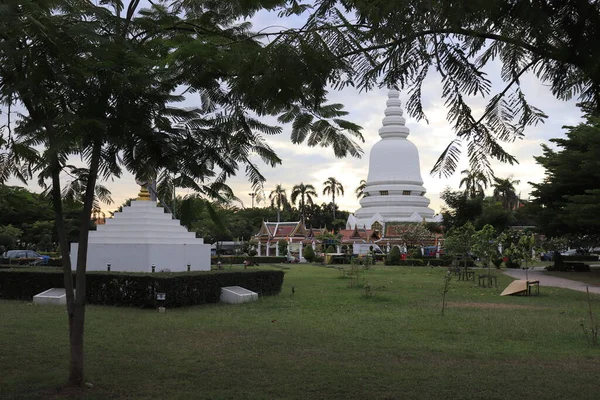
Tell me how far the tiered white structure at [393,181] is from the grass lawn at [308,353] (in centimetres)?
4435

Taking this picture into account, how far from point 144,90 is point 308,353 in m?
4.92

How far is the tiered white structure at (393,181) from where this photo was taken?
58688mm

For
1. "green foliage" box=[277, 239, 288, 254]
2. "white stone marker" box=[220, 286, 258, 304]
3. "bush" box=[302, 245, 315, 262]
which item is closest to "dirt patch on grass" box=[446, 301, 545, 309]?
"white stone marker" box=[220, 286, 258, 304]

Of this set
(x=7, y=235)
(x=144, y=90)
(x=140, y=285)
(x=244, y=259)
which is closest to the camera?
(x=144, y=90)

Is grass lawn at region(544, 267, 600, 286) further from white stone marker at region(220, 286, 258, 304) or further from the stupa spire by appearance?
the stupa spire

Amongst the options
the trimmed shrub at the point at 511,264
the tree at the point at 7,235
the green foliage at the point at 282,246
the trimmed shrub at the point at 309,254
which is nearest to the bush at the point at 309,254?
the trimmed shrub at the point at 309,254

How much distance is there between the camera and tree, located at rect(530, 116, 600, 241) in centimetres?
2633

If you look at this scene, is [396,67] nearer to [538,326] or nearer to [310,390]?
[310,390]

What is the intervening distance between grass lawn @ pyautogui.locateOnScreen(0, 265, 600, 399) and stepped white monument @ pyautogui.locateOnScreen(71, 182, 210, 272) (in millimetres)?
6198

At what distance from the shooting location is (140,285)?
562 inches

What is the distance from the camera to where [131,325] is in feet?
36.8

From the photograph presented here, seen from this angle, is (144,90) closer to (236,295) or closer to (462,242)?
(236,295)

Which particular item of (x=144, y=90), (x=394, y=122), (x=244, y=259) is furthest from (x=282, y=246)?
(x=144, y=90)

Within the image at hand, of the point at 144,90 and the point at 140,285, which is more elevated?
the point at 144,90
